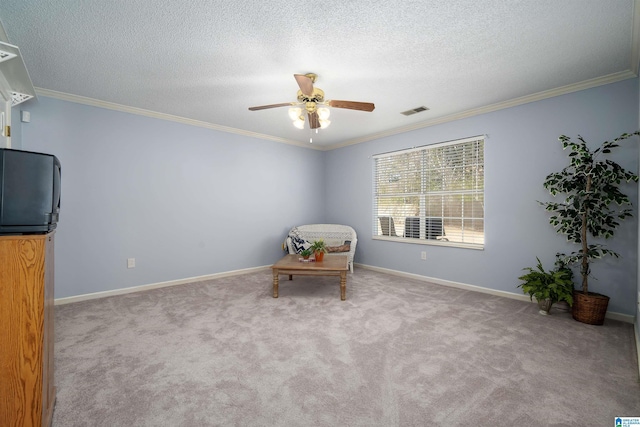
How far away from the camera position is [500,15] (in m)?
1.97

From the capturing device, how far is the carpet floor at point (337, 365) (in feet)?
5.16

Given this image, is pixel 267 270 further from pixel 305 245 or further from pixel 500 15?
pixel 500 15

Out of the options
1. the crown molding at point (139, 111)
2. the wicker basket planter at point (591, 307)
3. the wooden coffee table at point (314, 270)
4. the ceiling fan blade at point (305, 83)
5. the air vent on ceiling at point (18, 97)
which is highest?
the crown molding at point (139, 111)

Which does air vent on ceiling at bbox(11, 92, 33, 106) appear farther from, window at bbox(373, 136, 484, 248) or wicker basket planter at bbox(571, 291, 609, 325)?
wicker basket planter at bbox(571, 291, 609, 325)

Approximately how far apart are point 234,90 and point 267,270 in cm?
303

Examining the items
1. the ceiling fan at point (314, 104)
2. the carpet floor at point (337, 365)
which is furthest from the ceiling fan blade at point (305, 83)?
the carpet floor at point (337, 365)

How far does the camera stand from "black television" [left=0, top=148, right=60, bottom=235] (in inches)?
45.4

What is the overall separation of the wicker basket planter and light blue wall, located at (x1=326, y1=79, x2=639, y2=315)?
1.05ft

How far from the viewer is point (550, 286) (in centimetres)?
290

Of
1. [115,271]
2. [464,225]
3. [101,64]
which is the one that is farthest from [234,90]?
[464,225]

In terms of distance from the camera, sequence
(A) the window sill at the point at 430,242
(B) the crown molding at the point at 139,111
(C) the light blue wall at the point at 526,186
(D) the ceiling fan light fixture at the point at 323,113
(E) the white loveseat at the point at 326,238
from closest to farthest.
→ (C) the light blue wall at the point at 526,186 → (D) the ceiling fan light fixture at the point at 323,113 → (B) the crown molding at the point at 139,111 → (A) the window sill at the point at 430,242 → (E) the white loveseat at the point at 326,238

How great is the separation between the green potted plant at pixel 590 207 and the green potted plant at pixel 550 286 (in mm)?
94

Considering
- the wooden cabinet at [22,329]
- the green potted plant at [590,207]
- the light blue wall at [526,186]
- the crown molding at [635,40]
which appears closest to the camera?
the wooden cabinet at [22,329]

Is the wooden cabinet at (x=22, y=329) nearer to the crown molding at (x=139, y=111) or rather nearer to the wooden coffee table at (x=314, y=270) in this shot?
the wooden coffee table at (x=314, y=270)
